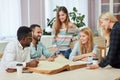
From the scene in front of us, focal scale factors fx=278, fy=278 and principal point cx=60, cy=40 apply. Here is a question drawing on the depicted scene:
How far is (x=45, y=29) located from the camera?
241 inches

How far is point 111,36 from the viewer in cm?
265

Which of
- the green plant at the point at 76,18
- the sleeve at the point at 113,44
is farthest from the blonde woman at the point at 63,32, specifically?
the green plant at the point at 76,18

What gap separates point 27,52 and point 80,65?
60cm

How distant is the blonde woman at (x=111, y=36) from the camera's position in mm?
2641

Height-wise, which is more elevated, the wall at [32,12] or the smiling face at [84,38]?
the wall at [32,12]

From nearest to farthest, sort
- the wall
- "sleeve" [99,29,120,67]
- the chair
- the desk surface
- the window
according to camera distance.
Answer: the desk surface → "sleeve" [99,29,120,67] → the chair → the window → the wall

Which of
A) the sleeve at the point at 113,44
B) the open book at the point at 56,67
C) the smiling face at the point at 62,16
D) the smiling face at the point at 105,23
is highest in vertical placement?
the smiling face at the point at 62,16

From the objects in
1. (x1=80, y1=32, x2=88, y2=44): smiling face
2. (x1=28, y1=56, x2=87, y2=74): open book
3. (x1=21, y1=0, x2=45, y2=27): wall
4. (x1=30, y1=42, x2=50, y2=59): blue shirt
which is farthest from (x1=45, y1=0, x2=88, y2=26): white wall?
(x1=28, y1=56, x2=87, y2=74): open book

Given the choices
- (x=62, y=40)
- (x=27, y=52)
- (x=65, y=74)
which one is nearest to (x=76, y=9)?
(x=62, y=40)

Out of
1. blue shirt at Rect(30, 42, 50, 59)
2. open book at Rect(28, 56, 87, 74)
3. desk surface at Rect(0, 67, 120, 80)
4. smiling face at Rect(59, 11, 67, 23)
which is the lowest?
desk surface at Rect(0, 67, 120, 80)

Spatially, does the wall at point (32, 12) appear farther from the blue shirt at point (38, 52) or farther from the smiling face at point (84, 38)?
the smiling face at point (84, 38)

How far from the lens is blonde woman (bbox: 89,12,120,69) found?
8.66ft

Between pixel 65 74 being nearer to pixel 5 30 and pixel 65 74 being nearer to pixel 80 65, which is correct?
pixel 80 65

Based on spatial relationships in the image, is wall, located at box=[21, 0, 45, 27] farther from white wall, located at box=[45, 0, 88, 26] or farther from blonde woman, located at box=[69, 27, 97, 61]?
blonde woman, located at box=[69, 27, 97, 61]
